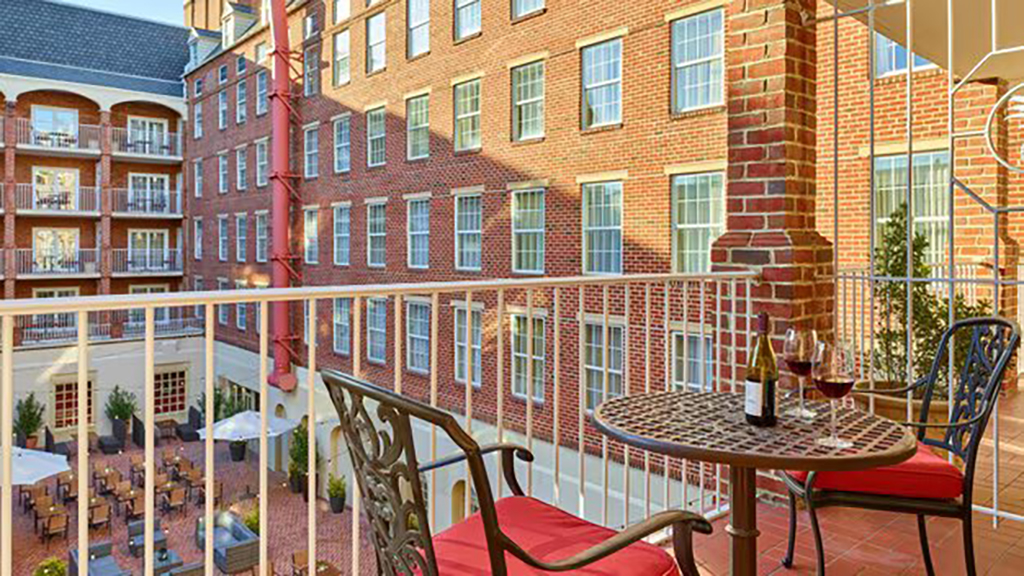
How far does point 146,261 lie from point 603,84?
1528 cm

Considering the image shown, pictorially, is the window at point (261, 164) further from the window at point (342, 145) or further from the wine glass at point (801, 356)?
the wine glass at point (801, 356)

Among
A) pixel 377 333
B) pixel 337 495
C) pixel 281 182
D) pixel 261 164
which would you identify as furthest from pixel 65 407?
pixel 337 495

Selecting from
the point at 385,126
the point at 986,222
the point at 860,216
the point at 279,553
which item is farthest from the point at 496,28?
the point at 279,553

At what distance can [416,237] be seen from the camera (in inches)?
484

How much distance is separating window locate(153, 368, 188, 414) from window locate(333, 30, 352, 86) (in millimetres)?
9321

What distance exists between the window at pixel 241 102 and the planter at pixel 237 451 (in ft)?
25.7

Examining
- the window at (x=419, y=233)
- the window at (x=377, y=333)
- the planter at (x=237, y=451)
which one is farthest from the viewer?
the planter at (x=237, y=451)

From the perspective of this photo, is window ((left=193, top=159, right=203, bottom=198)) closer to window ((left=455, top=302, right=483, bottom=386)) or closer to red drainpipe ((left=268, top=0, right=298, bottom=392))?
red drainpipe ((left=268, top=0, right=298, bottom=392))

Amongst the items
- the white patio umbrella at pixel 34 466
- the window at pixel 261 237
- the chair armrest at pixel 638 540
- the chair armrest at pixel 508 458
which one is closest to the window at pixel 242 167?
the window at pixel 261 237

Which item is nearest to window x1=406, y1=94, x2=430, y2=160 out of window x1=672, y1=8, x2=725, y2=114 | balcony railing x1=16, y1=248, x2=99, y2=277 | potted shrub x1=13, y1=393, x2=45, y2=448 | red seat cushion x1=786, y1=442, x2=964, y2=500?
window x1=672, y1=8, x2=725, y2=114

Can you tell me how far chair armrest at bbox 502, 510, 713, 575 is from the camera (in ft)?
3.52

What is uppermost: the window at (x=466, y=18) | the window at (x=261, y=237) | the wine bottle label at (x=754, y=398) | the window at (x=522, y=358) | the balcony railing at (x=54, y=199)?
the window at (x=466, y=18)

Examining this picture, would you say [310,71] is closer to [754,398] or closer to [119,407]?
[119,407]

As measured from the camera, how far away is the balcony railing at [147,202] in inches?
748
